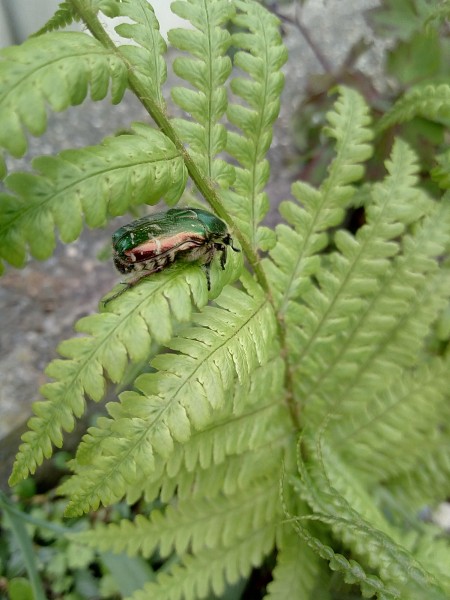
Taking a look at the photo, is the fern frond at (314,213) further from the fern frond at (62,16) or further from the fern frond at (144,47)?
the fern frond at (62,16)

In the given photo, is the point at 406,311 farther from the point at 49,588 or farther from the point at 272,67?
the point at 49,588

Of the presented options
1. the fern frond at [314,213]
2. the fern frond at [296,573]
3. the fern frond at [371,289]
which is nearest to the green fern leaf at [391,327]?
the fern frond at [371,289]

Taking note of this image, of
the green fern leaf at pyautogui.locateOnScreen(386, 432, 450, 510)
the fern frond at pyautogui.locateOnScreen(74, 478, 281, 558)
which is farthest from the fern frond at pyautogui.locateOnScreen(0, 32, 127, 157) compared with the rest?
the green fern leaf at pyautogui.locateOnScreen(386, 432, 450, 510)

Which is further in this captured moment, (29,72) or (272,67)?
(272,67)

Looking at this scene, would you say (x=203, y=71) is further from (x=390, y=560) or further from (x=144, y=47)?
(x=390, y=560)

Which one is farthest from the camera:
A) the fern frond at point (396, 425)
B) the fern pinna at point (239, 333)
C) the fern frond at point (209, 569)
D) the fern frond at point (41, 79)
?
the fern frond at point (396, 425)

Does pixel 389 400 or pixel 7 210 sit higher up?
pixel 7 210

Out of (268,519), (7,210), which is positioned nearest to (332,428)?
Result: (268,519)
